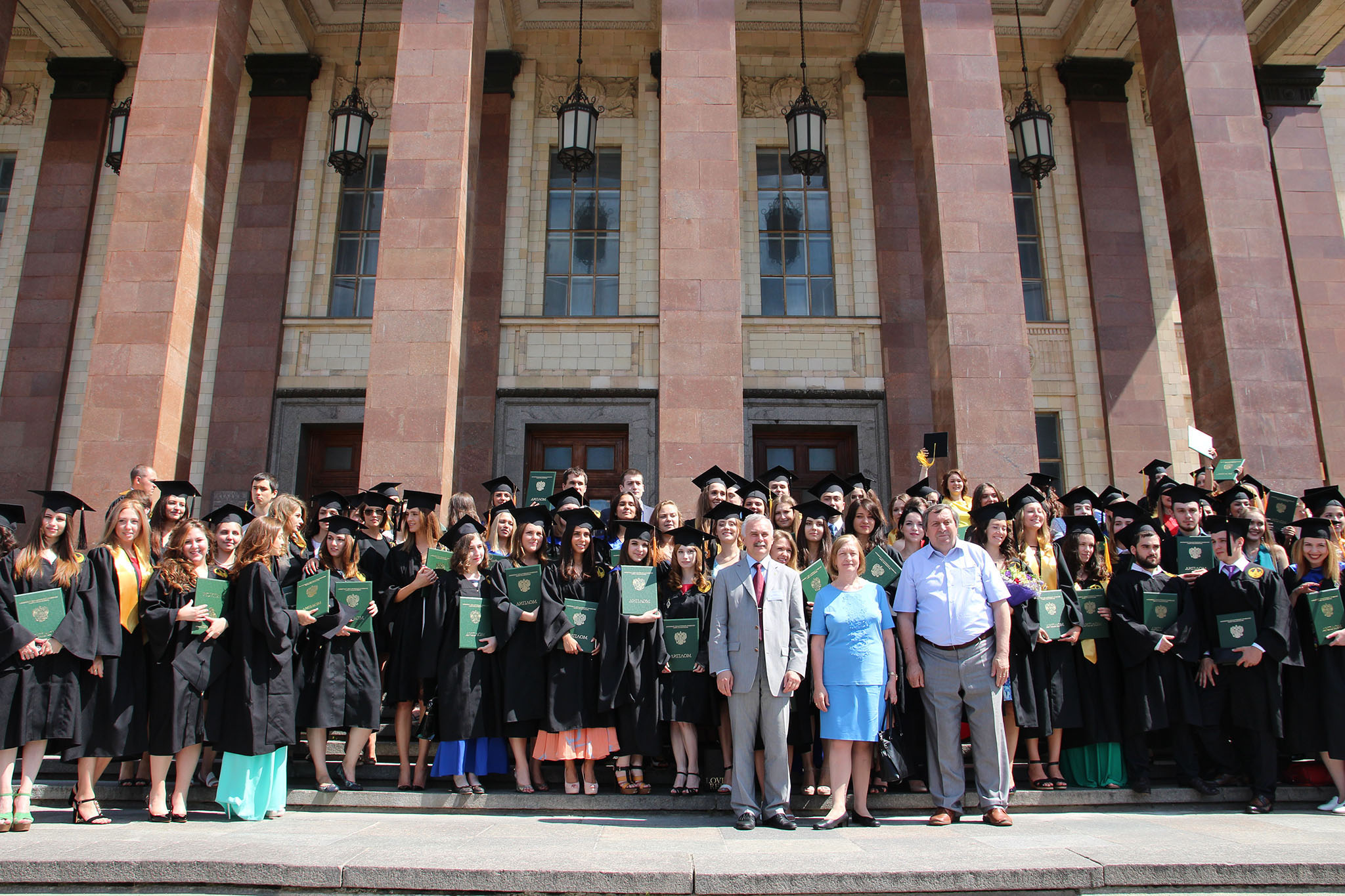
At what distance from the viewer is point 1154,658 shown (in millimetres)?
7297

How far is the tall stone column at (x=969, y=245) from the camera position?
1163 centimetres

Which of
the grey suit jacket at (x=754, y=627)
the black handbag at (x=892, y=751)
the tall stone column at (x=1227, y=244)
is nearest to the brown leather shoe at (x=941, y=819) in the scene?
the black handbag at (x=892, y=751)

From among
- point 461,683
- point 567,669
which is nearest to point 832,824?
point 567,669

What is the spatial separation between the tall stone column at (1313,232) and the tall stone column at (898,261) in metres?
6.88

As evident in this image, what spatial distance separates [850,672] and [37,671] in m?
5.63

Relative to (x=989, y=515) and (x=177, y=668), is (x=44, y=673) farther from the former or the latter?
(x=989, y=515)

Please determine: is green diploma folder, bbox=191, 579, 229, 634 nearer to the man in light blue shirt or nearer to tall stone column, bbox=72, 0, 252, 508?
the man in light blue shirt

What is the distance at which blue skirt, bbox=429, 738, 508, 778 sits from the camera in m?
7.07

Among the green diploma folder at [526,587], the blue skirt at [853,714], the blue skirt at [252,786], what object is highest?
the green diploma folder at [526,587]

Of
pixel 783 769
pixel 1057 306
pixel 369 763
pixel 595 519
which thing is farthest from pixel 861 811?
pixel 1057 306

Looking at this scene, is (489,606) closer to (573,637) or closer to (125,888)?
(573,637)

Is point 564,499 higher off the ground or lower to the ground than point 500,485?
lower

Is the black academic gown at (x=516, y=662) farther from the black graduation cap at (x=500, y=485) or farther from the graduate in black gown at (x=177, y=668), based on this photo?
the black graduation cap at (x=500, y=485)

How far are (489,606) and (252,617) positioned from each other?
5.68 feet
